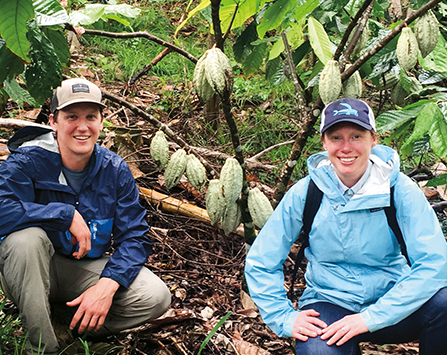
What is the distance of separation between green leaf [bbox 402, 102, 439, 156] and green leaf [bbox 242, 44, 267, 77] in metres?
0.98

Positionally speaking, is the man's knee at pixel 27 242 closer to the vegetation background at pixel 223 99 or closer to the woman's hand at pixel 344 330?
the vegetation background at pixel 223 99

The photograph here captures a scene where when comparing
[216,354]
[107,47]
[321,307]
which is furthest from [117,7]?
[107,47]

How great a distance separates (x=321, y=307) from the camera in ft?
5.31

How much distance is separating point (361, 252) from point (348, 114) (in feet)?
1.57

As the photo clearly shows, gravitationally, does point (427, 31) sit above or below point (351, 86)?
above

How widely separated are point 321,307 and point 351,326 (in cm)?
17

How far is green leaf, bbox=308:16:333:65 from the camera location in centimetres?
189

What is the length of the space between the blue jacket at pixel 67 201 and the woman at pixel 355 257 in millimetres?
572

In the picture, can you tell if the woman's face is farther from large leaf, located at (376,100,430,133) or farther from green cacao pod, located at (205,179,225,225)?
green cacao pod, located at (205,179,225,225)

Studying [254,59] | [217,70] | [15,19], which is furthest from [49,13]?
[254,59]

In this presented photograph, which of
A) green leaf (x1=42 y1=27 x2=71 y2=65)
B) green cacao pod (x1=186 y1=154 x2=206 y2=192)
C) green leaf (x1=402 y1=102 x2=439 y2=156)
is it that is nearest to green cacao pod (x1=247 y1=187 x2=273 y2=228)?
green cacao pod (x1=186 y1=154 x2=206 y2=192)

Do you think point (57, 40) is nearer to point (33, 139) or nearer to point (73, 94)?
point (73, 94)

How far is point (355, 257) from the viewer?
5.14ft

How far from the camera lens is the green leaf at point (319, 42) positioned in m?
1.89
